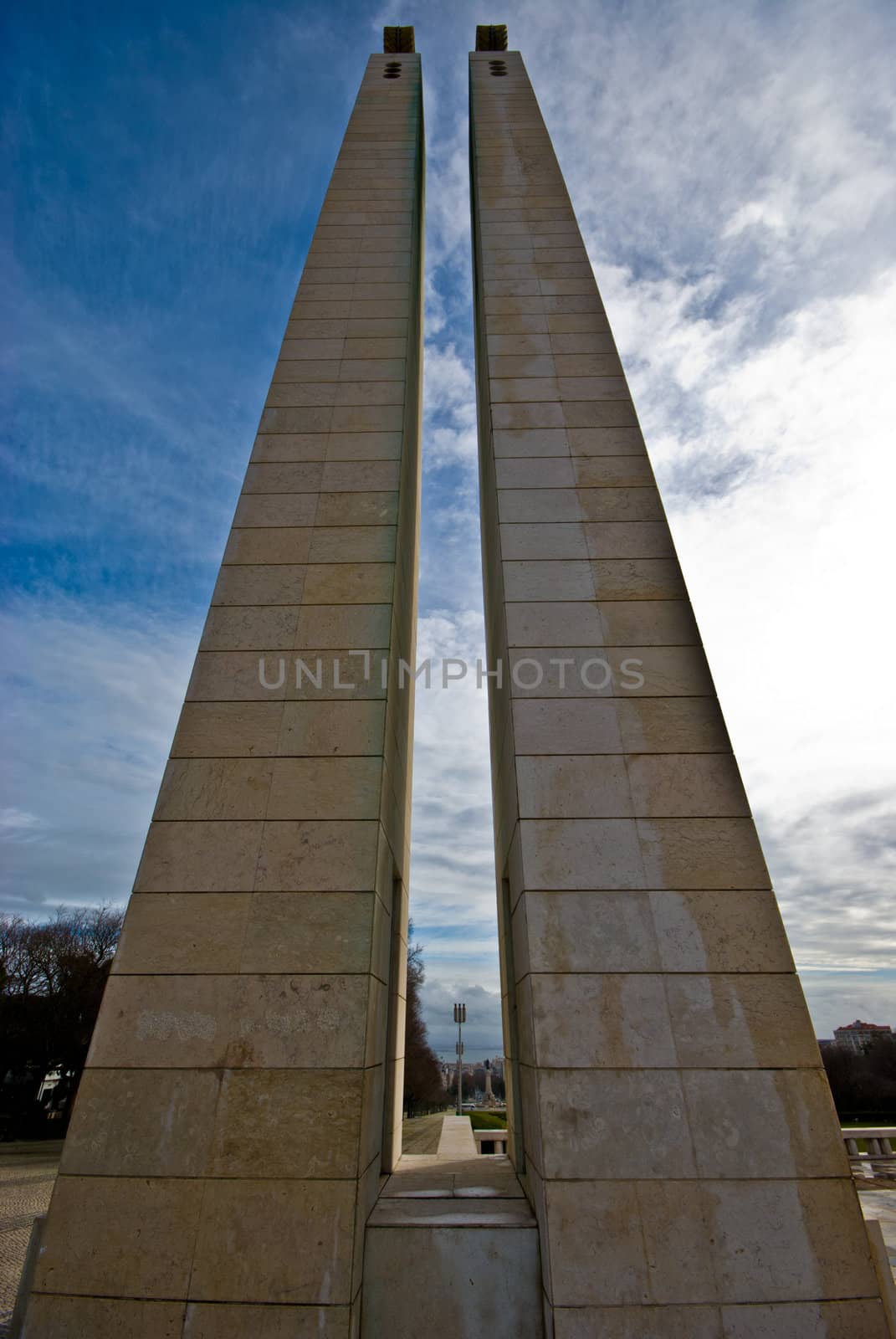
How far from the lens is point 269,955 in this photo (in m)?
7.37

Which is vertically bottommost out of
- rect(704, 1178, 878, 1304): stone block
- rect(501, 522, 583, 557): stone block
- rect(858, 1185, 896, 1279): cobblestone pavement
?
rect(858, 1185, 896, 1279): cobblestone pavement

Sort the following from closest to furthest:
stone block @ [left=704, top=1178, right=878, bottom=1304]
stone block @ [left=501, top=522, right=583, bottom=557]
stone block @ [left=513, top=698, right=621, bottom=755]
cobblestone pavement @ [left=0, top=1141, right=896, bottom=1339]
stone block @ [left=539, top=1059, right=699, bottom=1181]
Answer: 1. stone block @ [left=704, top=1178, right=878, bottom=1304]
2. stone block @ [left=539, top=1059, right=699, bottom=1181]
3. stone block @ [left=513, top=698, right=621, bottom=755]
4. stone block @ [left=501, top=522, right=583, bottom=557]
5. cobblestone pavement @ [left=0, top=1141, right=896, bottom=1339]

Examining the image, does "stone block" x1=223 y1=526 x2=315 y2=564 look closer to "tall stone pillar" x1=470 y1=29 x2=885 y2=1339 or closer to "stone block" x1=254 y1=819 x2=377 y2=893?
"tall stone pillar" x1=470 y1=29 x2=885 y2=1339

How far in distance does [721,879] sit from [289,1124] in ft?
19.2

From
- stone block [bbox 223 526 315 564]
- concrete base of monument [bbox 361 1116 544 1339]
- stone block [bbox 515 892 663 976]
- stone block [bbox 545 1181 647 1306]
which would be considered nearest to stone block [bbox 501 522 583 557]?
stone block [bbox 223 526 315 564]

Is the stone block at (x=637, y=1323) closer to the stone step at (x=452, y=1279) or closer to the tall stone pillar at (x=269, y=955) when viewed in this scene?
the stone step at (x=452, y=1279)

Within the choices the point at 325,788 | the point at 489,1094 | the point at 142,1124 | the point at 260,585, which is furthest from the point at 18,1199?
the point at 489,1094

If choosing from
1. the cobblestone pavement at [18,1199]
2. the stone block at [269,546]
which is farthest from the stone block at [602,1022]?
the cobblestone pavement at [18,1199]

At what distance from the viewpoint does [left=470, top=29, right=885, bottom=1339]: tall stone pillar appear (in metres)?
6.00

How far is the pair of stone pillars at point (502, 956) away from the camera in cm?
602

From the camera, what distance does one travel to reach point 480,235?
51.0ft

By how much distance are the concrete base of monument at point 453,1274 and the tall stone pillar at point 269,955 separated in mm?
462

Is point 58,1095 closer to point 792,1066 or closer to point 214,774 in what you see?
point 214,774

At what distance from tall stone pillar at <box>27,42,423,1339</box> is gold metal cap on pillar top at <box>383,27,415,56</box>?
2264 cm
